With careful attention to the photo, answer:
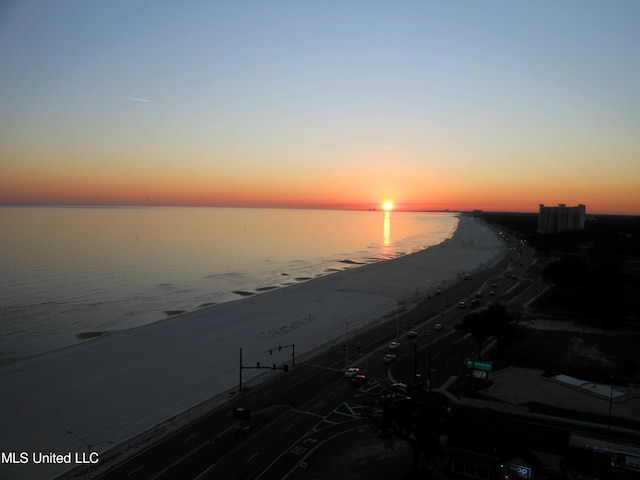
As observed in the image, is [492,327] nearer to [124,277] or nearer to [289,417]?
[289,417]

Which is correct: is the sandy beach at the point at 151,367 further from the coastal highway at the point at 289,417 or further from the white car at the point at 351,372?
the white car at the point at 351,372

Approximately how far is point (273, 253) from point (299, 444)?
412 feet

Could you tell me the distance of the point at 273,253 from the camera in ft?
508

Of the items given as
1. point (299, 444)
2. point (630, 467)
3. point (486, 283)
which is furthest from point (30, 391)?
point (486, 283)

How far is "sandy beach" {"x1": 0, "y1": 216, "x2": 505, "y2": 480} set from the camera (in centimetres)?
3441

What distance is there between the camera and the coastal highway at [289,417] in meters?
28.1

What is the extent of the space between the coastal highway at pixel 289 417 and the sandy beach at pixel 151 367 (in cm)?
417

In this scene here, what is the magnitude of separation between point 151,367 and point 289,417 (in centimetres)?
2088

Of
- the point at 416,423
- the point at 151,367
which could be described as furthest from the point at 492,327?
the point at 151,367

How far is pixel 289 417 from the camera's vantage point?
34531 millimetres

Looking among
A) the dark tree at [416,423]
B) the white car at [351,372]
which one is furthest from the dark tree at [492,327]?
the dark tree at [416,423]

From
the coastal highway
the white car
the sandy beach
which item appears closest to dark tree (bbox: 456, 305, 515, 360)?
the coastal highway

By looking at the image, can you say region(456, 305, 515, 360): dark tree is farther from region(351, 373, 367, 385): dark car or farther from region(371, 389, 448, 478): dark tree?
region(371, 389, 448, 478): dark tree

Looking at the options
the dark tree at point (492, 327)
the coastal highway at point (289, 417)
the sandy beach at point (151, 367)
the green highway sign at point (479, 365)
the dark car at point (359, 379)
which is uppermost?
the dark tree at point (492, 327)
